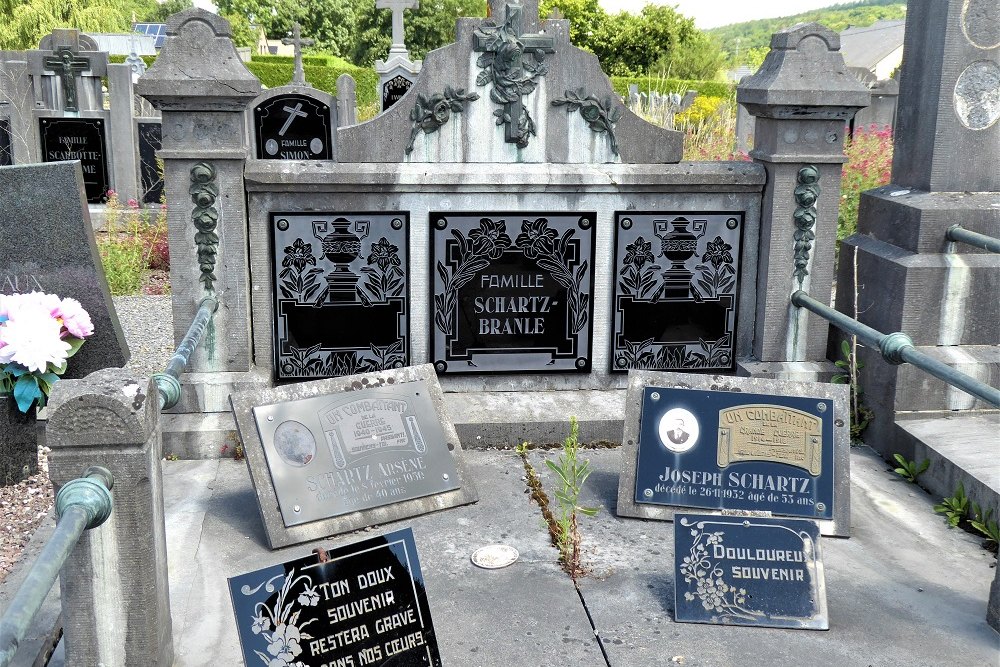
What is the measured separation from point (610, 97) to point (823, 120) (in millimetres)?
1205

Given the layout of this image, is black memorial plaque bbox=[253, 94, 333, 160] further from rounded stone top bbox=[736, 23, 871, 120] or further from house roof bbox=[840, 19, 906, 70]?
house roof bbox=[840, 19, 906, 70]

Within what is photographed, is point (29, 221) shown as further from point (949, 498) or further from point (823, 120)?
point (949, 498)

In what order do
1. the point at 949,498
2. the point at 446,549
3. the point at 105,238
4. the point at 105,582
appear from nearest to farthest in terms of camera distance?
1. the point at 105,582
2. the point at 446,549
3. the point at 949,498
4. the point at 105,238

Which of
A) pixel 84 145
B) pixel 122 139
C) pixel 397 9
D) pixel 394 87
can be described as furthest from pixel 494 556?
pixel 397 9

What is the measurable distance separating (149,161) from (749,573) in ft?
39.0

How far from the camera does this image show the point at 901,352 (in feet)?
14.3

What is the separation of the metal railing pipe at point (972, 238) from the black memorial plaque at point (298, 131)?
286 inches

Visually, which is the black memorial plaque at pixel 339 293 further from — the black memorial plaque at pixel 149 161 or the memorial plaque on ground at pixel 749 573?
the black memorial plaque at pixel 149 161

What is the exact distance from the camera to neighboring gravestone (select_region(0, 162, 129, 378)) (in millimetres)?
4723

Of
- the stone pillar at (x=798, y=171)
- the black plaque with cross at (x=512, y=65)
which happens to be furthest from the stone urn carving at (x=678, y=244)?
the black plaque with cross at (x=512, y=65)

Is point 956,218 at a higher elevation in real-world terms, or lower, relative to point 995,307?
higher

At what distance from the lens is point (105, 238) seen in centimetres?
1155

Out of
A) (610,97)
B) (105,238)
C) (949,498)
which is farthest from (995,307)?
(105,238)

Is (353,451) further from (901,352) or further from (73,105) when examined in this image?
(73,105)
